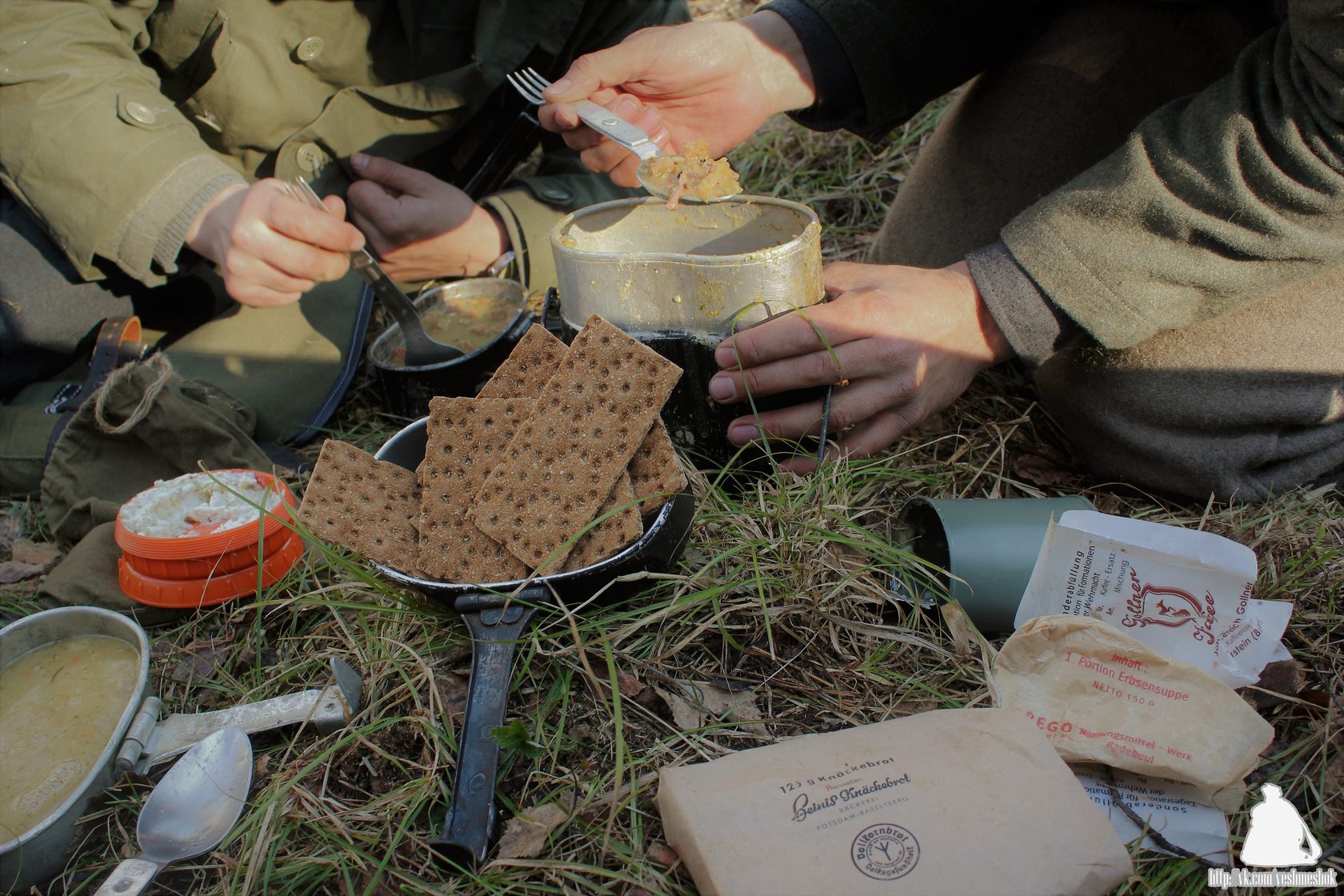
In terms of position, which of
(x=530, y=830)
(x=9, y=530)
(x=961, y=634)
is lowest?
(x=9, y=530)

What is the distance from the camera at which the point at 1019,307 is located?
1938 mm

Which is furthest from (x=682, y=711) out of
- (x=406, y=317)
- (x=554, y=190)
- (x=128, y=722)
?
(x=554, y=190)

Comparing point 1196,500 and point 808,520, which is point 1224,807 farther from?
point 1196,500

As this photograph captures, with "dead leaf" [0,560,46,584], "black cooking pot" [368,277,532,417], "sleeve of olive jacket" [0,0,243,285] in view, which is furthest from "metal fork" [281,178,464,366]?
"dead leaf" [0,560,46,584]

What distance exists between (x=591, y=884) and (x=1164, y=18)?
241cm

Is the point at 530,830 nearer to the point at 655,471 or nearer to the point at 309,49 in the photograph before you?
the point at 655,471

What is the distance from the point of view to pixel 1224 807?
1335 millimetres

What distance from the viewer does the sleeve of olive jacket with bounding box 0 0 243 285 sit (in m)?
2.43

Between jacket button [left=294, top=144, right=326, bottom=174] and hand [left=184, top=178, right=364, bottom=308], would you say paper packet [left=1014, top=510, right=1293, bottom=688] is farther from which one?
jacket button [left=294, top=144, right=326, bottom=174]

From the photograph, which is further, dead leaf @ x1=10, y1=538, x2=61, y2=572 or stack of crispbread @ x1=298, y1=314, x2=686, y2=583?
dead leaf @ x1=10, y1=538, x2=61, y2=572

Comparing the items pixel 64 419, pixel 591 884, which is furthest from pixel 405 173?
pixel 591 884

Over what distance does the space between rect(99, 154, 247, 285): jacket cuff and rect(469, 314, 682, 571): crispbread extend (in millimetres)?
1512

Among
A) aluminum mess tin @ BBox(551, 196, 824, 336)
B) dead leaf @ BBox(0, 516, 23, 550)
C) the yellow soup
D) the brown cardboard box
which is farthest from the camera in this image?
dead leaf @ BBox(0, 516, 23, 550)

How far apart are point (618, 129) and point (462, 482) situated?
1.00m
